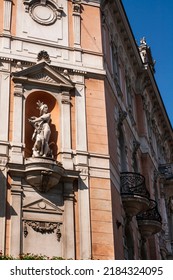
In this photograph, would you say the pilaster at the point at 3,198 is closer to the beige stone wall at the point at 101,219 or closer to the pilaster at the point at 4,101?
the pilaster at the point at 4,101

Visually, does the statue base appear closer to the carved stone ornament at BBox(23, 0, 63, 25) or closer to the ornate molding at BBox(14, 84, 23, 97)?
the ornate molding at BBox(14, 84, 23, 97)

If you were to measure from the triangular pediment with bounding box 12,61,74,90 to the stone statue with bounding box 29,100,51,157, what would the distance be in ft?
3.68

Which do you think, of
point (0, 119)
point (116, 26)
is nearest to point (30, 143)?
point (0, 119)

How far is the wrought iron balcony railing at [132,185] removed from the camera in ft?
69.0

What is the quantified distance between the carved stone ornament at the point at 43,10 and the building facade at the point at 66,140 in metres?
0.04

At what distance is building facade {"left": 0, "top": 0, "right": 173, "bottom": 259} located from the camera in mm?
17156

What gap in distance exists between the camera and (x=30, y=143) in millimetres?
18438

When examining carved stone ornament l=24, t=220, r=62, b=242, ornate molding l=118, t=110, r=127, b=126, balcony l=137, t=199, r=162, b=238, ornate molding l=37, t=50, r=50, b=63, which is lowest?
carved stone ornament l=24, t=220, r=62, b=242

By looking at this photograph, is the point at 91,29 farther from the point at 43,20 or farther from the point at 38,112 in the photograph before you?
the point at 38,112

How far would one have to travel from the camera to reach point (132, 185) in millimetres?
21391

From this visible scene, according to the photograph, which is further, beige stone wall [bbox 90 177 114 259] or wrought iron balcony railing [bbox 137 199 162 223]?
wrought iron balcony railing [bbox 137 199 162 223]

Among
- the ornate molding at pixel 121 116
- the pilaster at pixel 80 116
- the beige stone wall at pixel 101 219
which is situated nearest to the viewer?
the beige stone wall at pixel 101 219

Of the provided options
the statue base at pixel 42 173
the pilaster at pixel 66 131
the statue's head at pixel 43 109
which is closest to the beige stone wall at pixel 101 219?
the pilaster at pixel 66 131

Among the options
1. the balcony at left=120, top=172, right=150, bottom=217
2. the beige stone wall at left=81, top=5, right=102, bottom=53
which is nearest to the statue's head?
the beige stone wall at left=81, top=5, right=102, bottom=53
